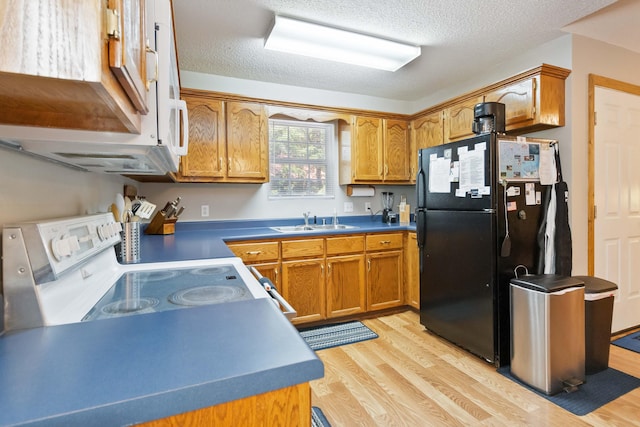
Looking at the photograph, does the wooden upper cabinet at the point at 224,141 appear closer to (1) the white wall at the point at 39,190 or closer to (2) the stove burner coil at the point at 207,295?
(1) the white wall at the point at 39,190

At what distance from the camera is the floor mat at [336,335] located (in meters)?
2.58

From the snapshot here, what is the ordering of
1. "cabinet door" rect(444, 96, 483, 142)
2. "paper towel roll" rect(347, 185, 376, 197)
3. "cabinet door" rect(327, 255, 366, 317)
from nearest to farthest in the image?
"cabinet door" rect(444, 96, 483, 142) → "cabinet door" rect(327, 255, 366, 317) → "paper towel roll" rect(347, 185, 376, 197)

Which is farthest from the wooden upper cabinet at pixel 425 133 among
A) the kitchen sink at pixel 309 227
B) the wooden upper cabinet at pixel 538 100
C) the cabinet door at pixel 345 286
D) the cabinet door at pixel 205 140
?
the cabinet door at pixel 205 140

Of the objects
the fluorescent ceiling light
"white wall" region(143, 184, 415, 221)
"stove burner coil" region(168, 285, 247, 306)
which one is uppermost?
the fluorescent ceiling light

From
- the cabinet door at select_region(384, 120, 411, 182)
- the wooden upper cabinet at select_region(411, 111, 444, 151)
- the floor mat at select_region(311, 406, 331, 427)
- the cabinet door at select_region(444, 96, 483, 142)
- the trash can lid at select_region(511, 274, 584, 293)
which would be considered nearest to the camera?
the floor mat at select_region(311, 406, 331, 427)

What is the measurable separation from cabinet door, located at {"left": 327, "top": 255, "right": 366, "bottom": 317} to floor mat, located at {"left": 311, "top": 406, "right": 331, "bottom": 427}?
121cm

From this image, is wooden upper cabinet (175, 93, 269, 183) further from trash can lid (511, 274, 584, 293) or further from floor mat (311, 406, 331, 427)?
trash can lid (511, 274, 584, 293)

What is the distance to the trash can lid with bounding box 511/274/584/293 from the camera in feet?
6.07

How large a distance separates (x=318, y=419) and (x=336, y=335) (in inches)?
42.2

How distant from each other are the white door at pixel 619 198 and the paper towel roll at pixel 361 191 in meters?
2.02

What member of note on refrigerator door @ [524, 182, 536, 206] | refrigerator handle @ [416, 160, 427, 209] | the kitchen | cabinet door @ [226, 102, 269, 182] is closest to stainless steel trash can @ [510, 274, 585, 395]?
note on refrigerator door @ [524, 182, 536, 206]

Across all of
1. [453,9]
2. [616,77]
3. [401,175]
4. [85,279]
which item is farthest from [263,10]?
[616,77]

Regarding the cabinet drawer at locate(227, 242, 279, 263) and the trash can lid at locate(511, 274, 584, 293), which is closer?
the trash can lid at locate(511, 274, 584, 293)

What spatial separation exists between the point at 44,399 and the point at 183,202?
277cm
